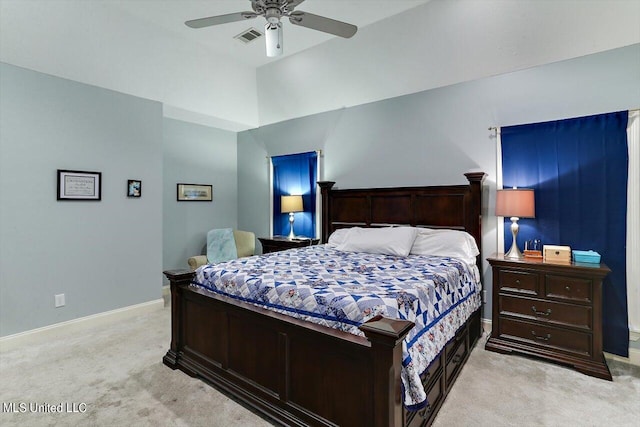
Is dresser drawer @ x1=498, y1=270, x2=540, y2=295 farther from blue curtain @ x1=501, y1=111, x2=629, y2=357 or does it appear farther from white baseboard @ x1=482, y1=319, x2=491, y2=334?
white baseboard @ x1=482, y1=319, x2=491, y2=334

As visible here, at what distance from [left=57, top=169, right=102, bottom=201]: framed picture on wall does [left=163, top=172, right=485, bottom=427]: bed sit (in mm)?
1707

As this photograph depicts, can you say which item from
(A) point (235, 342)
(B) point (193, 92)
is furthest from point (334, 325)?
(B) point (193, 92)

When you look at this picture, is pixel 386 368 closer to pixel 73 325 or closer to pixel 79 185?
pixel 73 325

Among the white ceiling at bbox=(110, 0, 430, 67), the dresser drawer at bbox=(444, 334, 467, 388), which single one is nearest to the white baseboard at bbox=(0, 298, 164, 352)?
the white ceiling at bbox=(110, 0, 430, 67)

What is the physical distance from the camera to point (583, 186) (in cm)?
288

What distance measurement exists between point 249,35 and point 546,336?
14.3 feet

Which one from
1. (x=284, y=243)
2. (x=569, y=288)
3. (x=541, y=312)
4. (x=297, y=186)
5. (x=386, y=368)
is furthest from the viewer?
(x=297, y=186)

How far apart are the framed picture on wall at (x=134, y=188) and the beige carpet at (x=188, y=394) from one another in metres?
1.72

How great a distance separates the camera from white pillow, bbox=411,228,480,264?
10.0 feet

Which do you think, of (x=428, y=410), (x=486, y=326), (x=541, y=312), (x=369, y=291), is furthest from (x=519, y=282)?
(x=369, y=291)

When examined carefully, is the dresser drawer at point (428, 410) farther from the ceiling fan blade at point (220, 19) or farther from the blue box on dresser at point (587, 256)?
the ceiling fan blade at point (220, 19)

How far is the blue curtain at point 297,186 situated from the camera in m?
4.75

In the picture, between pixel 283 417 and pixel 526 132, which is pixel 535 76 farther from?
pixel 283 417

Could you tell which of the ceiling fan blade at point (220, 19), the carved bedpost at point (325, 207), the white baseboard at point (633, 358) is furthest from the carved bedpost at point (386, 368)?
the carved bedpost at point (325, 207)
